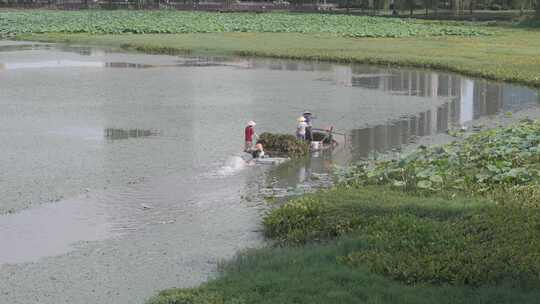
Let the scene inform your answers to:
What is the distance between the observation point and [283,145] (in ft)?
63.1

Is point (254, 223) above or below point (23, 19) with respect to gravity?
below

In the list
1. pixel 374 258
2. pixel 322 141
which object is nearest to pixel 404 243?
pixel 374 258

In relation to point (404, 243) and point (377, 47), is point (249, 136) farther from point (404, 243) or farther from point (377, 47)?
point (377, 47)

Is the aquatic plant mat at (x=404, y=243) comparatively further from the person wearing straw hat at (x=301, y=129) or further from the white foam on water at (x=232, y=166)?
the person wearing straw hat at (x=301, y=129)

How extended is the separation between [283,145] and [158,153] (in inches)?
117

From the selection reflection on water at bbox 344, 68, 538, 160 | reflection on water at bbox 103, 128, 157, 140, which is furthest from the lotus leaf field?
reflection on water at bbox 103, 128, 157, 140

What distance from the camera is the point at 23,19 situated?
258 feet

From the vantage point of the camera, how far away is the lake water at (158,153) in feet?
37.3

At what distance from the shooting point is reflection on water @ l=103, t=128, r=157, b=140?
69.2ft

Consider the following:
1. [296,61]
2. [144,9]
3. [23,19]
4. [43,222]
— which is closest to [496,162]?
[43,222]

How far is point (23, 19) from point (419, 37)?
1560 inches

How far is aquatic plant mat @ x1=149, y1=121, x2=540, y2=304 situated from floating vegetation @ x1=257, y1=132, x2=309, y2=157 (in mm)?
3818

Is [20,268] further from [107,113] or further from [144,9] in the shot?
[144,9]

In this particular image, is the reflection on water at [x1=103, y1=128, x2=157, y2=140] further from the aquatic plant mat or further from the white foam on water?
the aquatic plant mat
